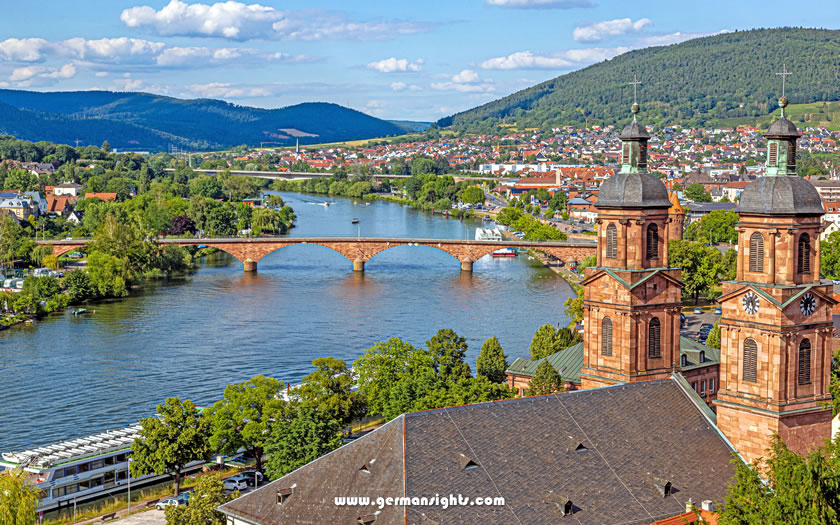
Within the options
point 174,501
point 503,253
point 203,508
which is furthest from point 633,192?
point 503,253

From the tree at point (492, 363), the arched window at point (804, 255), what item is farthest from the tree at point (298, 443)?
the arched window at point (804, 255)

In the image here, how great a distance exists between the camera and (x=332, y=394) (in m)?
40.8

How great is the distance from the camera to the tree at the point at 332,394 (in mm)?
39906

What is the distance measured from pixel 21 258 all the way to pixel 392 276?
101 ft

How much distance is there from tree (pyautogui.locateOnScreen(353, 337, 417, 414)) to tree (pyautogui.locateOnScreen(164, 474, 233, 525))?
469 inches

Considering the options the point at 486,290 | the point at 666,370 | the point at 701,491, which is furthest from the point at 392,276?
the point at 701,491

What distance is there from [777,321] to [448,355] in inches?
733

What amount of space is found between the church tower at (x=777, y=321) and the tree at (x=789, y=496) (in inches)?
183

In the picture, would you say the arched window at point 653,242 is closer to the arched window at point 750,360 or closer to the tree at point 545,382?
the arched window at point 750,360

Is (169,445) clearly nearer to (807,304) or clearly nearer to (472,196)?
(807,304)

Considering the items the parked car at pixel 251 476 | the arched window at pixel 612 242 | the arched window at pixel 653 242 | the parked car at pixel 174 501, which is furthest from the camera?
the parked car at pixel 251 476

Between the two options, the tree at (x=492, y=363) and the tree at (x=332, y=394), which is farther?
the tree at (x=492, y=363)

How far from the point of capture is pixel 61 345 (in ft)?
201

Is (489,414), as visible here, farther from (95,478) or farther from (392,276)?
(392,276)
